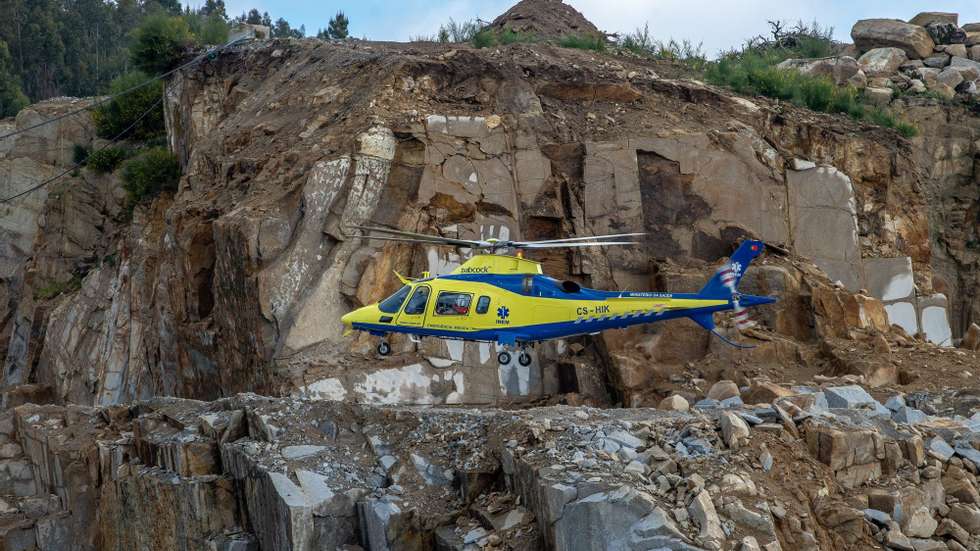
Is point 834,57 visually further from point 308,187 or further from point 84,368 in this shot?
point 84,368

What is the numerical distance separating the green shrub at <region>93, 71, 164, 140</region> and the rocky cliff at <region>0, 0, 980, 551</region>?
9.97 feet

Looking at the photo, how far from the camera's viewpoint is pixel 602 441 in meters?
12.9

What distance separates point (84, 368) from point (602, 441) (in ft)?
67.4

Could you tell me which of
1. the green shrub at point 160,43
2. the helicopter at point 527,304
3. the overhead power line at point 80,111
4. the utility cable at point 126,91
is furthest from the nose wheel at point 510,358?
the green shrub at point 160,43

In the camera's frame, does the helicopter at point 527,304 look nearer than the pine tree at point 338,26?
Yes

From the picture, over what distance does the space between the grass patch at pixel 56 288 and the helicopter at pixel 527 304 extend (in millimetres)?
17808

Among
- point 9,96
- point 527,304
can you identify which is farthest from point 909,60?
point 9,96

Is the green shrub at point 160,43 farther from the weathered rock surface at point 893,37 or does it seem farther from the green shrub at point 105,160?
the weathered rock surface at point 893,37

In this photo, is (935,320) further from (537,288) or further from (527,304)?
(527,304)

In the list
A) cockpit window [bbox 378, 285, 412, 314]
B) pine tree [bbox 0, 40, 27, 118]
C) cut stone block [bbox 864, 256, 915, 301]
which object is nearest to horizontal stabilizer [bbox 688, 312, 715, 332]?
cockpit window [bbox 378, 285, 412, 314]

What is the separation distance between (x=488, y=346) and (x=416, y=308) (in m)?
4.18

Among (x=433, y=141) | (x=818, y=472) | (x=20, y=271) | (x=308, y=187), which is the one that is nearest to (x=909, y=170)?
(x=433, y=141)

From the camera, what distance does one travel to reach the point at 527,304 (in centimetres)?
1850

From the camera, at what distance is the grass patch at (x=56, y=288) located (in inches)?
1308
